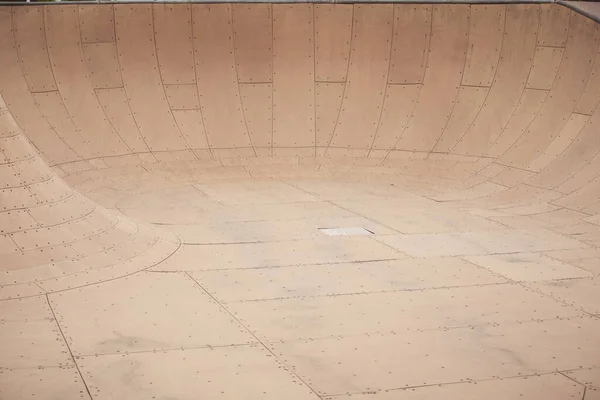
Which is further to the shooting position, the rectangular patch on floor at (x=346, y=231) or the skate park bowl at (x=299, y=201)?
the rectangular patch on floor at (x=346, y=231)

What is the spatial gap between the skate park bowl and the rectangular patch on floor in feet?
0.14

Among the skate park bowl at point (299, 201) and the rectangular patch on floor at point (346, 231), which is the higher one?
the skate park bowl at point (299, 201)

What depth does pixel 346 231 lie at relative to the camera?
8203 millimetres

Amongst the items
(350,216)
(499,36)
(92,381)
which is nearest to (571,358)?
(92,381)

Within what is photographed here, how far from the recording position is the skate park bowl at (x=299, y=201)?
5.11m

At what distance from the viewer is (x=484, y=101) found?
448 inches

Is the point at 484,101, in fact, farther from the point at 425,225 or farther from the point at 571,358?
the point at 571,358

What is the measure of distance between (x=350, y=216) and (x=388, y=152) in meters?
2.62

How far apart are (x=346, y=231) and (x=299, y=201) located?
1309 mm

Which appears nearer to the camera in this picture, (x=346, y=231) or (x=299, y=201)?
(x=346, y=231)

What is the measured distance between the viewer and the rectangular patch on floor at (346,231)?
26.5 feet

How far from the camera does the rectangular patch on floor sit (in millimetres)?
8086

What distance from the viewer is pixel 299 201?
9.39 meters

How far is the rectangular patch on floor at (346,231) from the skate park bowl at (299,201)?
1.7 inches
